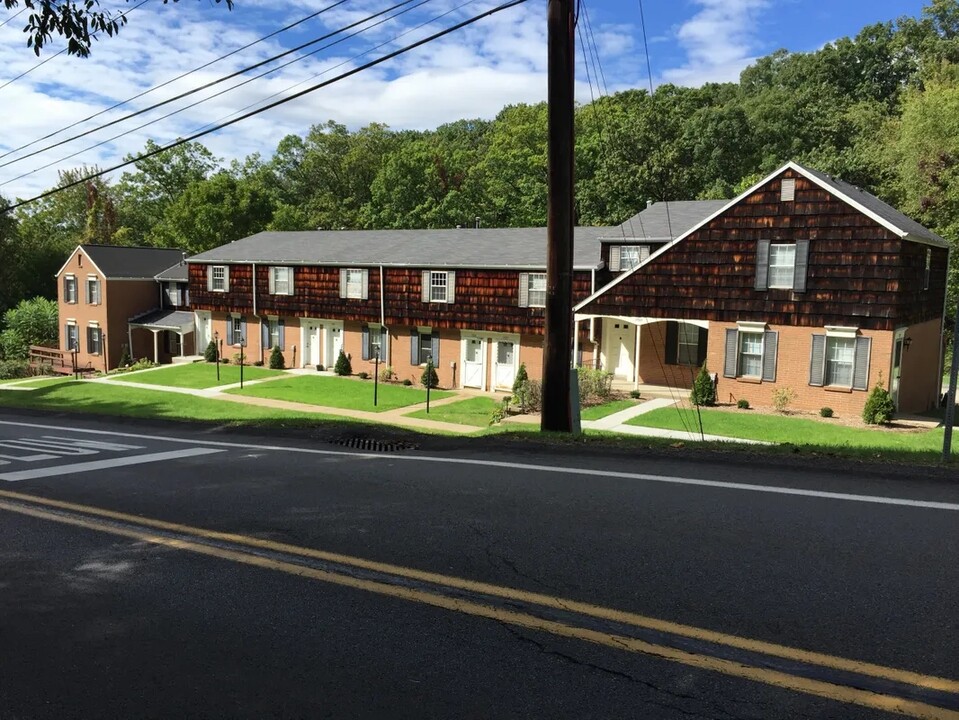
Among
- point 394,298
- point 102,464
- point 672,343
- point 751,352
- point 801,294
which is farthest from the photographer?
point 394,298

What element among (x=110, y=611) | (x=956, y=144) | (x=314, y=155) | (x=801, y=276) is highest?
(x=314, y=155)

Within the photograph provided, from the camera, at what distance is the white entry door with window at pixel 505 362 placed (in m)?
32.2

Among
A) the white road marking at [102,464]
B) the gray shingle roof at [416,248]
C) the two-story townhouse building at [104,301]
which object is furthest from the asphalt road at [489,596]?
the two-story townhouse building at [104,301]

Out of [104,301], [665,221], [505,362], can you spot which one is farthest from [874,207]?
[104,301]

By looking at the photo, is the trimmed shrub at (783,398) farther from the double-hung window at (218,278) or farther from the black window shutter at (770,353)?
the double-hung window at (218,278)

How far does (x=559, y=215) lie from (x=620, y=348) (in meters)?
18.1

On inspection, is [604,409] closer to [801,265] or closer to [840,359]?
[840,359]

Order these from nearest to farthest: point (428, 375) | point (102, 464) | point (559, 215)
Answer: point (102, 464) → point (559, 215) → point (428, 375)

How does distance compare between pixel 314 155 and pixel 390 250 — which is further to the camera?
pixel 314 155

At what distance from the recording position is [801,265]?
2455 centimetres

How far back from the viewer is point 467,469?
898 centimetres

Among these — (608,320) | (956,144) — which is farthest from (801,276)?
(956,144)

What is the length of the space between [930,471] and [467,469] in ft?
16.1

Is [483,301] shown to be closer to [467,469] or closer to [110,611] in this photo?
[467,469]
